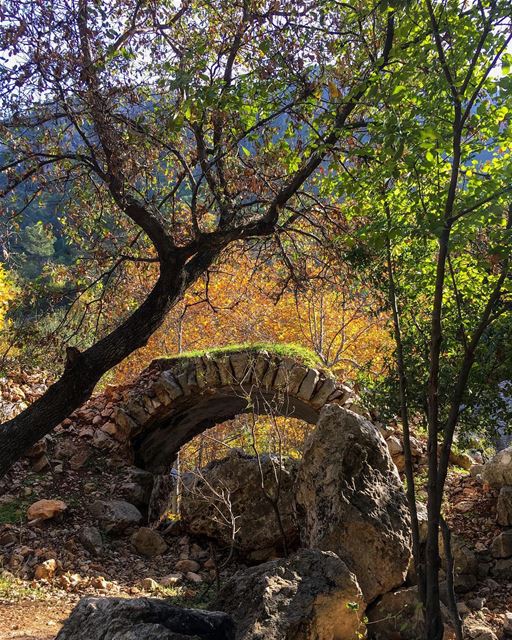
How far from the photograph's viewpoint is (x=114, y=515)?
739cm

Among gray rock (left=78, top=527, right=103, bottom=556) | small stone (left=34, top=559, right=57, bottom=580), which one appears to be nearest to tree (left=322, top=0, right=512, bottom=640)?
small stone (left=34, top=559, right=57, bottom=580)

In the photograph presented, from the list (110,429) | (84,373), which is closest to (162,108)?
(84,373)

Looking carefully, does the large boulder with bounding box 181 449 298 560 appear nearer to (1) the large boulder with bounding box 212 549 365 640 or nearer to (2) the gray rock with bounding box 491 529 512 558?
(2) the gray rock with bounding box 491 529 512 558

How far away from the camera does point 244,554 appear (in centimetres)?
748

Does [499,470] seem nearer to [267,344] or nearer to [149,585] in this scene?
[267,344]

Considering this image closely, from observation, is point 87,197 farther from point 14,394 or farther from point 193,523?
point 193,523

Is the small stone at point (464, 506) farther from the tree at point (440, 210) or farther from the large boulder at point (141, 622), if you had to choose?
the large boulder at point (141, 622)

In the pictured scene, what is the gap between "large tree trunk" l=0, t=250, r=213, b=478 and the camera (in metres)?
5.55

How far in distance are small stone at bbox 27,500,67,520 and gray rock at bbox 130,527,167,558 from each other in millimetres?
987

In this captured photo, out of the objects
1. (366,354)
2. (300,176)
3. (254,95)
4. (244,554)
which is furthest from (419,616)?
(366,354)

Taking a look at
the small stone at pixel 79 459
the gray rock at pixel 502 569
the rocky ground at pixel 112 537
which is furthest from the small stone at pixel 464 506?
the small stone at pixel 79 459

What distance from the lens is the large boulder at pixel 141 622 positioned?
7.79 feet

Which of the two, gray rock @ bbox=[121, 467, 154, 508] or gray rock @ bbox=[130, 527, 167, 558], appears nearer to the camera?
gray rock @ bbox=[130, 527, 167, 558]

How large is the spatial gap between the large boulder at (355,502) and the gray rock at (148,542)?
2237 millimetres
